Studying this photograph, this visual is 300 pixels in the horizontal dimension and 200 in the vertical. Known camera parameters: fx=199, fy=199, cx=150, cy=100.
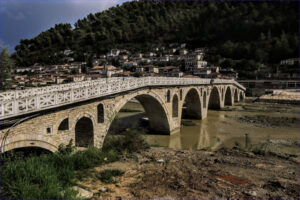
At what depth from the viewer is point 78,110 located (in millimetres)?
8758

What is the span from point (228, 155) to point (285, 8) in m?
91.1

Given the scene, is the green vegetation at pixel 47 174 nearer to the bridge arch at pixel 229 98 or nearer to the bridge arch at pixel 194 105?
the bridge arch at pixel 194 105

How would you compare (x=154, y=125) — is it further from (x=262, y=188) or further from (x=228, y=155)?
(x=262, y=188)

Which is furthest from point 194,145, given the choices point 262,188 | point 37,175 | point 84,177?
point 37,175

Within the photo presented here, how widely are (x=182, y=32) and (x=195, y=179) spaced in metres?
127

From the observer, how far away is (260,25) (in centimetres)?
8975

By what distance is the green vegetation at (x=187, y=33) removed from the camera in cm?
7644

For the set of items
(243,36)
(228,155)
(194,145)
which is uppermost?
(243,36)

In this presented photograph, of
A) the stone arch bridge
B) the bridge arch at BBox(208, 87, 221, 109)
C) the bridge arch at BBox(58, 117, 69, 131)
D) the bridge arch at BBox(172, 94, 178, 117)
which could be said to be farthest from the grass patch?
the bridge arch at BBox(208, 87, 221, 109)

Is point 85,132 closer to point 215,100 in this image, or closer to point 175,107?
point 175,107

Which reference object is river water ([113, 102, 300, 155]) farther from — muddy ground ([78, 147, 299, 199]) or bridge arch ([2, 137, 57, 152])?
bridge arch ([2, 137, 57, 152])

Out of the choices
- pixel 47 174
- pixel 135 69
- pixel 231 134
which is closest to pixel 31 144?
pixel 47 174

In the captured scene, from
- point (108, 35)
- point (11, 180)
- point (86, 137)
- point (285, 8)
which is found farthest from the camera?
point (108, 35)

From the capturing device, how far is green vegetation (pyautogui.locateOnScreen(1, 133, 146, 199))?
13.2 feet
